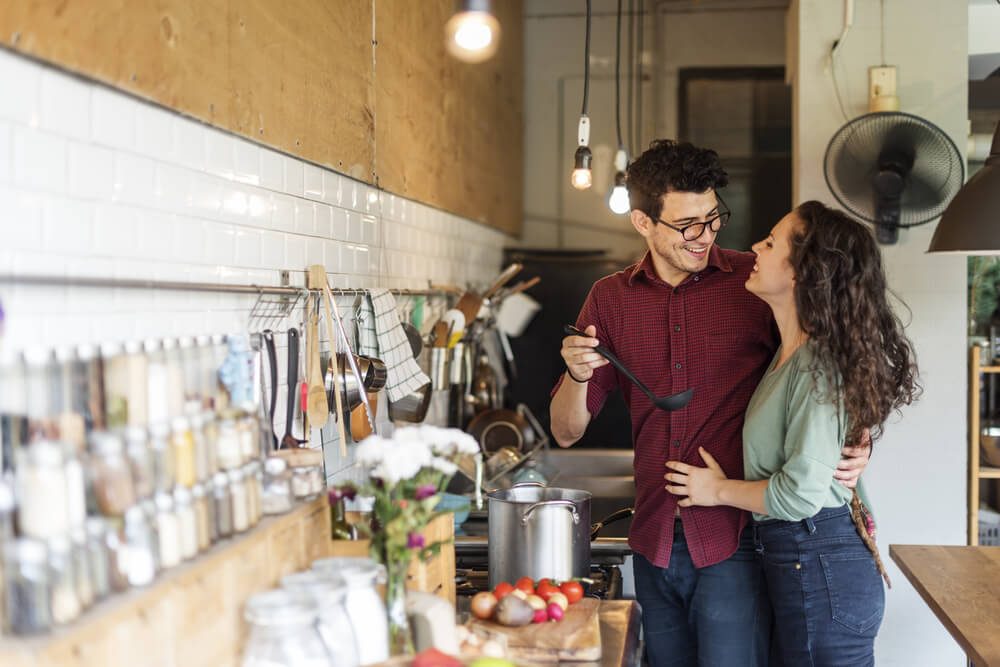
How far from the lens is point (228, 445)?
5.66 feet

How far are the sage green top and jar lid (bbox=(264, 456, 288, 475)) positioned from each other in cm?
115

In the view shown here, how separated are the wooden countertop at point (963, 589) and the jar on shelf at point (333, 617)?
1.38 m

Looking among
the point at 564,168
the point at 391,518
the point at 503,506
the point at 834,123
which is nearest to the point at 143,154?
the point at 391,518

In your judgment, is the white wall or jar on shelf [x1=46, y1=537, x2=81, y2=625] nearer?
jar on shelf [x1=46, y1=537, x2=81, y2=625]

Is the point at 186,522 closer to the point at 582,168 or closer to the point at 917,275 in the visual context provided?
the point at 582,168

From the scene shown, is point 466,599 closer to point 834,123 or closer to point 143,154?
point 143,154

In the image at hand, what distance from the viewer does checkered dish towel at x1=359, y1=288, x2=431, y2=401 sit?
3.05 metres

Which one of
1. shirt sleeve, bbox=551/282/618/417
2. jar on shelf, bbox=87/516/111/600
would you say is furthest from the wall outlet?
jar on shelf, bbox=87/516/111/600

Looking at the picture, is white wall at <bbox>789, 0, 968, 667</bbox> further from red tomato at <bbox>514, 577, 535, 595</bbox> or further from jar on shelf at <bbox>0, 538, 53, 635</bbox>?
jar on shelf at <bbox>0, 538, 53, 635</bbox>

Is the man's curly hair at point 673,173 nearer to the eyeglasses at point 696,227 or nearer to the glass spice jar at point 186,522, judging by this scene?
the eyeglasses at point 696,227

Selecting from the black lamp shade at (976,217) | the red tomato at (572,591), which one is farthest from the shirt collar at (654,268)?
the black lamp shade at (976,217)

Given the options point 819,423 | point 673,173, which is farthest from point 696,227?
point 819,423

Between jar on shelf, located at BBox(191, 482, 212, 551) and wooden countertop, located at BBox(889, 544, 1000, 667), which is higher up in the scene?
jar on shelf, located at BBox(191, 482, 212, 551)

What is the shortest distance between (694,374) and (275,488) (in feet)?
4.32
